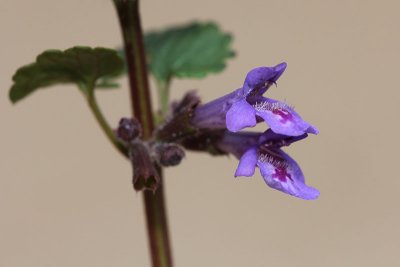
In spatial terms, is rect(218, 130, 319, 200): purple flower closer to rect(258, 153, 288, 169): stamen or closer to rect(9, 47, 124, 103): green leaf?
rect(258, 153, 288, 169): stamen

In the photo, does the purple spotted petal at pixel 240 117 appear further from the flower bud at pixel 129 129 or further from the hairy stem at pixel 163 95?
the hairy stem at pixel 163 95

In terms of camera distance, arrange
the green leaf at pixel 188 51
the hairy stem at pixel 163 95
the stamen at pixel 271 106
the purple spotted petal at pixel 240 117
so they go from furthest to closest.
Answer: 1. the green leaf at pixel 188 51
2. the hairy stem at pixel 163 95
3. the stamen at pixel 271 106
4. the purple spotted petal at pixel 240 117

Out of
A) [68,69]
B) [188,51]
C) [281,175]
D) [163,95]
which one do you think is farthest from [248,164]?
[188,51]

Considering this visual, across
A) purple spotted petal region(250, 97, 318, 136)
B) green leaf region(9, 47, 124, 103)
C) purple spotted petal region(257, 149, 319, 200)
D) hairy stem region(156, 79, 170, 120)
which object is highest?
hairy stem region(156, 79, 170, 120)

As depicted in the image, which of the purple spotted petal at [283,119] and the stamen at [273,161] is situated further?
the stamen at [273,161]

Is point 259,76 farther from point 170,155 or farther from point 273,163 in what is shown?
point 170,155

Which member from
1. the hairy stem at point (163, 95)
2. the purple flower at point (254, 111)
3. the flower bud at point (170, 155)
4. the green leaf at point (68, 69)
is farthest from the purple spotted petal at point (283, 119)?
the hairy stem at point (163, 95)

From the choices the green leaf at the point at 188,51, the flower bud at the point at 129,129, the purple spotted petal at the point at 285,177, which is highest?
the green leaf at the point at 188,51

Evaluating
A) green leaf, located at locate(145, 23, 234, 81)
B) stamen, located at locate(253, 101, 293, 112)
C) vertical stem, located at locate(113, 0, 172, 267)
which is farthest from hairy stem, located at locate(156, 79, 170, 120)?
stamen, located at locate(253, 101, 293, 112)

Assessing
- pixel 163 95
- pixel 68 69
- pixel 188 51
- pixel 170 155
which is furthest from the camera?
pixel 188 51
